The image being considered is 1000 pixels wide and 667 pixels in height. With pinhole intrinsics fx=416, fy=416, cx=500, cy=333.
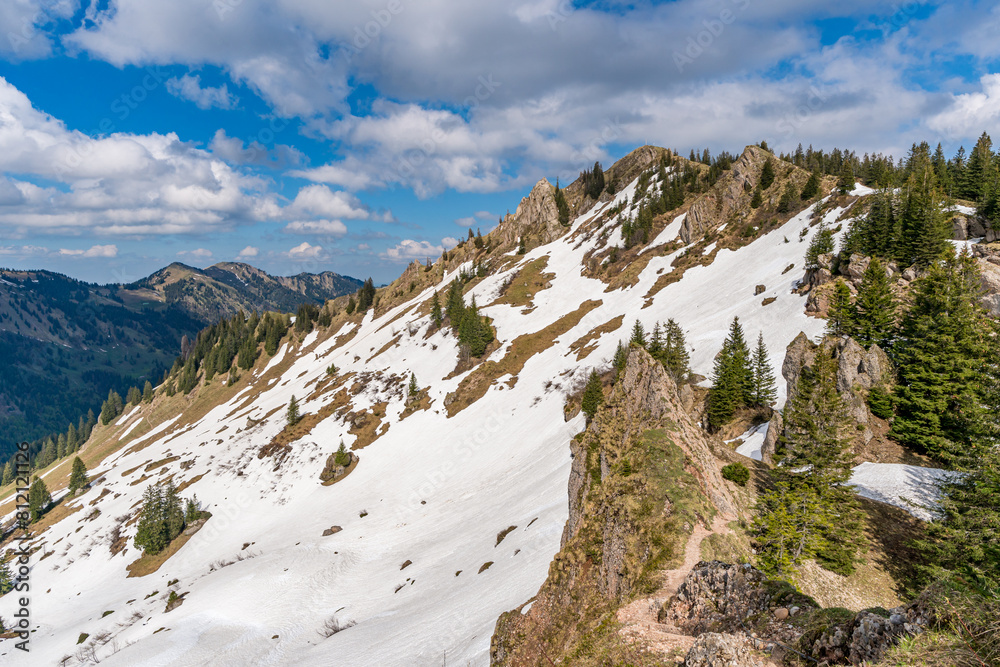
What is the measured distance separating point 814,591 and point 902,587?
4821mm

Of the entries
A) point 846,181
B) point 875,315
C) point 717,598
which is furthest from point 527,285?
point 717,598

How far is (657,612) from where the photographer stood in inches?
459

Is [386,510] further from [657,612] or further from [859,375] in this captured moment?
[859,375]

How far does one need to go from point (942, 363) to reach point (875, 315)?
7465 mm

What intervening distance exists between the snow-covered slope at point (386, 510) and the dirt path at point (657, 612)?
12.4m

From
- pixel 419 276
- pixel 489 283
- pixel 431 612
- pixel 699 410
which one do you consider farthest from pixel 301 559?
pixel 419 276

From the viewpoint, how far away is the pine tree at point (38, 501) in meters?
97.1

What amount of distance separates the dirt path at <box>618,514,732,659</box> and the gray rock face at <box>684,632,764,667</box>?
112cm

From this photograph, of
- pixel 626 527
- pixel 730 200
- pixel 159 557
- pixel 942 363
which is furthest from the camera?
pixel 730 200

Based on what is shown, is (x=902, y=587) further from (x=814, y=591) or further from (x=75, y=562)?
(x=75, y=562)

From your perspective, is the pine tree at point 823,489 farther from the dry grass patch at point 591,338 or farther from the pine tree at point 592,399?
the dry grass patch at point 591,338

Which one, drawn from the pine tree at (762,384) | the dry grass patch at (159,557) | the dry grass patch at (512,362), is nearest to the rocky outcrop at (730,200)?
the dry grass patch at (512,362)

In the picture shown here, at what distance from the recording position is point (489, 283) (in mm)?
121000

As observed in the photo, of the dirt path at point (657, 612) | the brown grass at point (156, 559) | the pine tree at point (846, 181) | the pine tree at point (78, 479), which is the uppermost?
the pine tree at point (846, 181)
